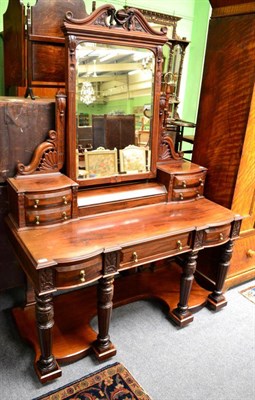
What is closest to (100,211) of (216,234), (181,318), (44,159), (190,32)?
(44,159)

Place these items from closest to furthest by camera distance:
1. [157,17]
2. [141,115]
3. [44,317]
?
1. [44,317]
2. [141,115]
3. [157,17]

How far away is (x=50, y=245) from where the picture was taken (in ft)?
4.99

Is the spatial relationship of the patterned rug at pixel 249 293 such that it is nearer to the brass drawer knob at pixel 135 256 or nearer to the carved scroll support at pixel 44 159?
the brass drawer knob at pixel 135 256

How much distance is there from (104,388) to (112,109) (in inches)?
58.3

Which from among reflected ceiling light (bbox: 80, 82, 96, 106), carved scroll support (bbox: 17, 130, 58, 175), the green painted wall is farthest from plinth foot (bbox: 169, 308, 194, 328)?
the green painted wall

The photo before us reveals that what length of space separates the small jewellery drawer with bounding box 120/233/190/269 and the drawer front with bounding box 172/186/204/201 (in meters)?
0.35

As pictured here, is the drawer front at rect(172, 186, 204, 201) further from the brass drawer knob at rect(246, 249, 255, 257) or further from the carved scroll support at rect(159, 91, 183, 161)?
the brass drawer knob at rect(246, 249, 255, 257)

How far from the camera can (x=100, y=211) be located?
6.11ft

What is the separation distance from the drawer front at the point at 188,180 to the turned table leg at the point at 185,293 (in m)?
0.44

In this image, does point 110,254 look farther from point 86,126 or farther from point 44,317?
point 86,126

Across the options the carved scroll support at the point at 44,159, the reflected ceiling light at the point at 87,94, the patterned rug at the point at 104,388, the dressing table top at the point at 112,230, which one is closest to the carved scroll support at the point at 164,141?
the dressing table top at the point at 112,230

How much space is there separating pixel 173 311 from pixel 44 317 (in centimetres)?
94

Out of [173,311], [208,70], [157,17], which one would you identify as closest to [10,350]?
[173,311]

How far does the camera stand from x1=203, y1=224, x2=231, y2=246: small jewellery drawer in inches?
74.8
